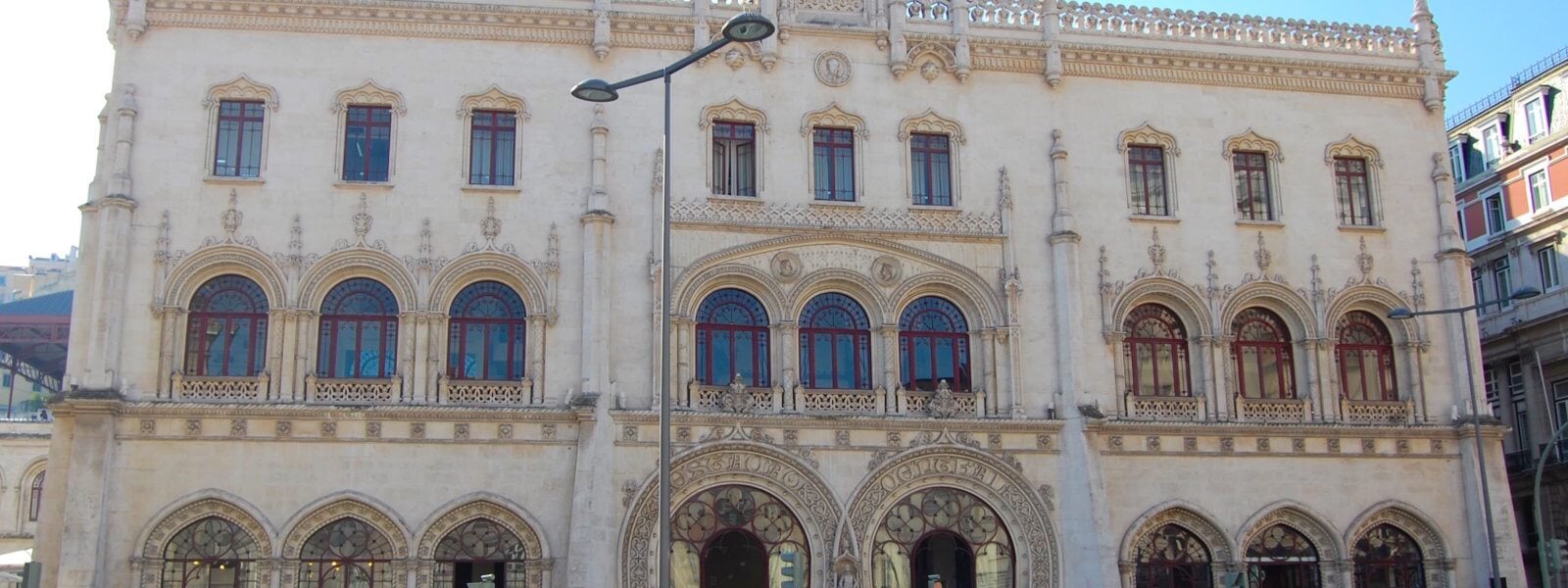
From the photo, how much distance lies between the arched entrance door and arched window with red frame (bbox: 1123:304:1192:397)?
30.7 ft

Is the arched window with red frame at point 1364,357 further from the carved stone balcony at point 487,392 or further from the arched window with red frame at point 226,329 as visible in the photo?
the arched window with red frame at point 226,329

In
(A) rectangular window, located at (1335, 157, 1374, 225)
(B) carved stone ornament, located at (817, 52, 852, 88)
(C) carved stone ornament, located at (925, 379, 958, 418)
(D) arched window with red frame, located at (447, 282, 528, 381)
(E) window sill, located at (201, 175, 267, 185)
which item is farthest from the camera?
(A) rectangular window, located at (1335, 157, 1374, 225)

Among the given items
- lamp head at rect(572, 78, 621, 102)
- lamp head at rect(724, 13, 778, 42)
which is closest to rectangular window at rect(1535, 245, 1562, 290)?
lamp head at rect(724, 13, 778, 42)

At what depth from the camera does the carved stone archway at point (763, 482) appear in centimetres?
2970

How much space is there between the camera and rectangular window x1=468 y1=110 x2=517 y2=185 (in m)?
31.2

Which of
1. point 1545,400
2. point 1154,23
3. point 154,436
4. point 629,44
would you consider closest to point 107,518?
point 154,436

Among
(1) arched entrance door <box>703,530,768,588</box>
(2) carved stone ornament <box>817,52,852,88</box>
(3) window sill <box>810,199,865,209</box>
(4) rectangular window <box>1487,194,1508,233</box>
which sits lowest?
(1) arched entrance door <box>703,530,768,588</box>

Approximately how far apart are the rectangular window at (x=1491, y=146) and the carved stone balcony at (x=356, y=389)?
32843mm

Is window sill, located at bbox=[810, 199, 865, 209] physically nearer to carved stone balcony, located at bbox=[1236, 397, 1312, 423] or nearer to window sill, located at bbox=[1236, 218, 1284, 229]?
window sill, located at bbox=[1236, 218, 1284, 229]

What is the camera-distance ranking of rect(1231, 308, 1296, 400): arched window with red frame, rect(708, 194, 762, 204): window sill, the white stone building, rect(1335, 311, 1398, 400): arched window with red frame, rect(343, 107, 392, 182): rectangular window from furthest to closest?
1. rect(1335, 311, 1398, 400): arched window with red frame
2. rect(1231, 308, 1296, 400): arched window with red frame
3. rect(708, 194, 762, 204): window sill
4. rect(343, 107, 392, 182): rectangular window
5. the white stone building

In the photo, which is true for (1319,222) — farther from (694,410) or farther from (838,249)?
(694,410)

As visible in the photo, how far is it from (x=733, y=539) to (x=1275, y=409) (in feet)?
41.7

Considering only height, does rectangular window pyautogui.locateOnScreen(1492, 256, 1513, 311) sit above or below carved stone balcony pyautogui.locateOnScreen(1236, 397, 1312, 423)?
above

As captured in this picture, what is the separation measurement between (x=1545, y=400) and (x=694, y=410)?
81.4 ft
